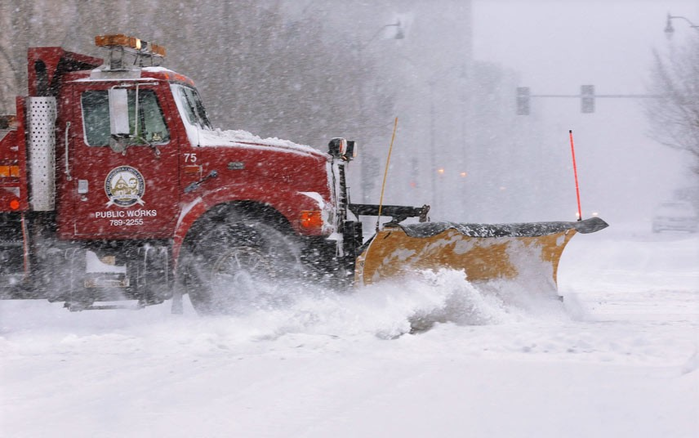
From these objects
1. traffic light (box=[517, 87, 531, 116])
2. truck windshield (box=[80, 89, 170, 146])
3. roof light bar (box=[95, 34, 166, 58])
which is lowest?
truck windshield (box=[80, 89, 170, 146])

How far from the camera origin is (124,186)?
7.47 m

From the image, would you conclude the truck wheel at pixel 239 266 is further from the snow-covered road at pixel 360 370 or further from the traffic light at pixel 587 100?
the traffic light at pixel 587 100

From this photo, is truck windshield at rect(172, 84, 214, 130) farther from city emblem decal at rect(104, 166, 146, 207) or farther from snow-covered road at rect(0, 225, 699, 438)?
snow-covered road at rect(0, 225, 699, 438)

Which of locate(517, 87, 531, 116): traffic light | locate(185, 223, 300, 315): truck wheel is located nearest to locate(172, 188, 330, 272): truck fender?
locate(185, 223, 300, 315): truck wheel

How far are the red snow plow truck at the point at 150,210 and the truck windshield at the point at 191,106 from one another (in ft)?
0.28

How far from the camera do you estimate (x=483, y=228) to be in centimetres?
743

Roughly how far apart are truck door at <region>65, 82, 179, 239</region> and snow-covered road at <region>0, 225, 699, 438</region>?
3.05 ft

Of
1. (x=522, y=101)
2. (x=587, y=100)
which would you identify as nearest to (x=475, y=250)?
(x=522, y=101)

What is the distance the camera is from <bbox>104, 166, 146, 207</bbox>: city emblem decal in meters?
7.47

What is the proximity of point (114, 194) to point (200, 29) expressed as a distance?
46.1 feet

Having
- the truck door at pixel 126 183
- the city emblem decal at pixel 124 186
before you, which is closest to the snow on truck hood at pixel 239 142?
the truck door at pixel 126 183

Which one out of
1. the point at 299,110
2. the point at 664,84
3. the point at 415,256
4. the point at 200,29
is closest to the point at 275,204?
the point at 415,256

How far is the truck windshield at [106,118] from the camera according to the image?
750cm

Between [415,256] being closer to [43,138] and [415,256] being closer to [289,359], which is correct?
[289,359]
